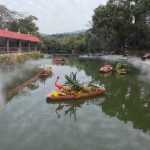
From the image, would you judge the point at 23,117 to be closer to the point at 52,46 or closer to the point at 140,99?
the point at 140,99

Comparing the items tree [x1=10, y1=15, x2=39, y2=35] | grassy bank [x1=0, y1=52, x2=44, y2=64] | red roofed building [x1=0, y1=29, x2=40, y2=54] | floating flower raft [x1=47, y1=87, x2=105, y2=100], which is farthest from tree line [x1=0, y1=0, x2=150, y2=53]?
floating flower raft [x1=47, y1=87, x2=105, y2=100]

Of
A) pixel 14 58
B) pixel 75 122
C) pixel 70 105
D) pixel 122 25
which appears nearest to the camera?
pixel 75 122

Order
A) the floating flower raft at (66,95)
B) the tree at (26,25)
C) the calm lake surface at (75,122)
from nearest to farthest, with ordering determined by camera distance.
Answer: the calm lake surface at (75,122) < the floating flower raft at (66,95) < the tree at (26,25)

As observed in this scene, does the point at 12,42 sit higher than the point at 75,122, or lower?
higher

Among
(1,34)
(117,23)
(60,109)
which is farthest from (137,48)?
(60,109)

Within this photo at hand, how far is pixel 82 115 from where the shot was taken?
48.4ft

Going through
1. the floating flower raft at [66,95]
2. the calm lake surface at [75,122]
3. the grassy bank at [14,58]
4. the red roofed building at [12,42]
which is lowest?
the calm lake surface at [75,122]

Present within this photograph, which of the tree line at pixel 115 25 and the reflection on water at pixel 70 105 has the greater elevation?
the tree line at pixel 115 25

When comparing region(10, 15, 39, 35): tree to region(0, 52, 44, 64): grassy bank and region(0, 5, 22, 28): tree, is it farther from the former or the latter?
region(0, 52, 44, 64): grassy bank

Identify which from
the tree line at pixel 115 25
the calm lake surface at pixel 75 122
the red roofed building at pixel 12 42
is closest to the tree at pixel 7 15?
the tree line at pixel 115 25

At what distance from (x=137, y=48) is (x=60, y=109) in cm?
4874

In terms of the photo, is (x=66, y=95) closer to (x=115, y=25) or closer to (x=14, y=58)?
(x=14, y=58)

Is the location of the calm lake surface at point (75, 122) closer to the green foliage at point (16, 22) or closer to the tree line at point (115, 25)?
the tree line at point (115, 25)

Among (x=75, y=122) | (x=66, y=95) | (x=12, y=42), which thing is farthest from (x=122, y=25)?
(x=75, y=122)
